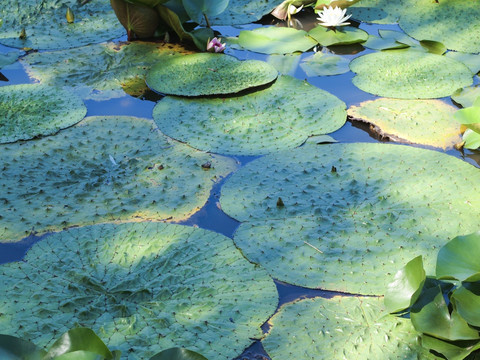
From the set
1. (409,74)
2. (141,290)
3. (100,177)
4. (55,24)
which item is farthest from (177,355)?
(55,24)

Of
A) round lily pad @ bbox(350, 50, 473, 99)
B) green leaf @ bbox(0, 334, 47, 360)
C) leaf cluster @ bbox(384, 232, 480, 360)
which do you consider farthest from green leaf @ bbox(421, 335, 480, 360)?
round lily pad @ bbox(350, 50, 473, 99)

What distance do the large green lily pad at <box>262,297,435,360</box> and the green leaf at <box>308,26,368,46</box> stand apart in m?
2.86

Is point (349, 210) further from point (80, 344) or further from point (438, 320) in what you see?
point (80, 344)

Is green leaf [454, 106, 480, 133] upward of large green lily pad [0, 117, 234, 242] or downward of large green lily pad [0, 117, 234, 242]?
upward

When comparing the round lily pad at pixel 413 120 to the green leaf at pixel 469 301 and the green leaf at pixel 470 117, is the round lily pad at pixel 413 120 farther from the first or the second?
the green leaf at pixel 469 301

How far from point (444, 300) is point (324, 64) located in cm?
269

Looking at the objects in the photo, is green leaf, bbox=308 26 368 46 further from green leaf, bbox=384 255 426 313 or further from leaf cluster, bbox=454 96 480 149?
green leaf, bbox=384 255 426 313

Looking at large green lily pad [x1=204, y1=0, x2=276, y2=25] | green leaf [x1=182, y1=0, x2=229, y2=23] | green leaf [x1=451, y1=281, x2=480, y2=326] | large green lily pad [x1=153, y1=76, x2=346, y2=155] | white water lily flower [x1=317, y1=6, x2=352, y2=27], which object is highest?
green leaf [x1=182, y1=0, x2=229, y2=23]

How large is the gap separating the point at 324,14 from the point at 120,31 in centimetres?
169

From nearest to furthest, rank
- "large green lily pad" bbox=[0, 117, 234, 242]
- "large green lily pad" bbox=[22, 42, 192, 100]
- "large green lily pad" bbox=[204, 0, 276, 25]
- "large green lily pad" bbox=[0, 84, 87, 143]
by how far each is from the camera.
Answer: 1. "large green lily pad" bbox=[0, 117, 234, 242]
2. "large green lily pad" bbox=[0, 84, 87, 143]
3. "large green lily pad" bbox=[22, 42, 192, 100]
4. "large green lily pad" bbox=[204, 0, 276, 25]

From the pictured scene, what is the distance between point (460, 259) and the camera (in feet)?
7.11

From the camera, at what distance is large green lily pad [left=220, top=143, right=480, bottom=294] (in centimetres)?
257

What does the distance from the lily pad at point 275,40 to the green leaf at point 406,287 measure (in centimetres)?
280

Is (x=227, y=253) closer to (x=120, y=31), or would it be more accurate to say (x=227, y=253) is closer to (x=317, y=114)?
(x=317, y=114)
